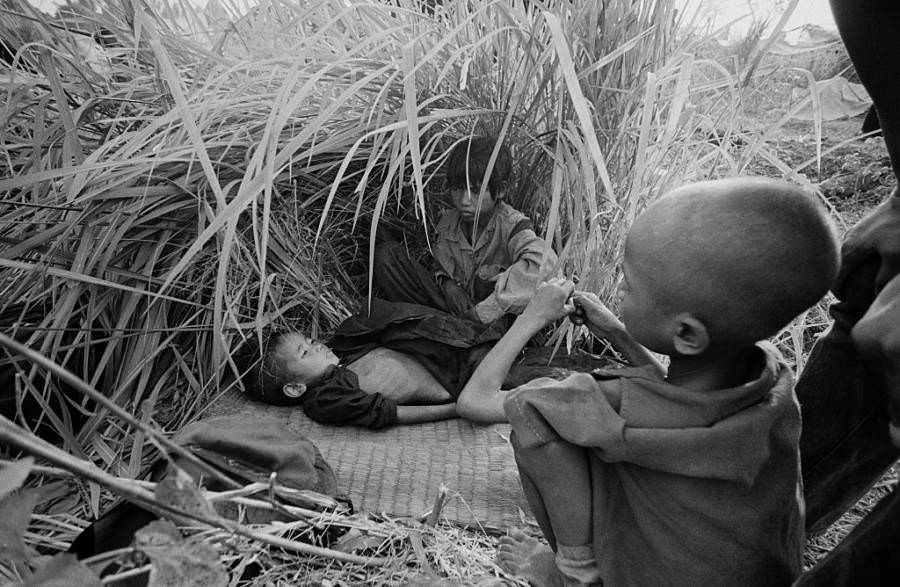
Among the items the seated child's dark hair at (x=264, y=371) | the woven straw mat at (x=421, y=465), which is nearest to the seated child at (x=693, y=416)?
the woven straw mat at (x=421, y=465)

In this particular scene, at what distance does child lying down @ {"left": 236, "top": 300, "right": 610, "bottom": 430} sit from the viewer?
1.75 metres

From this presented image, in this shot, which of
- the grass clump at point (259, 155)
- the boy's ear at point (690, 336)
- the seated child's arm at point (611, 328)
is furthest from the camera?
the grass clump at point (259, 155)

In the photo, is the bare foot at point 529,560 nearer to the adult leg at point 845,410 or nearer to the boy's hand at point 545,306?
the adult leg at point 845,410

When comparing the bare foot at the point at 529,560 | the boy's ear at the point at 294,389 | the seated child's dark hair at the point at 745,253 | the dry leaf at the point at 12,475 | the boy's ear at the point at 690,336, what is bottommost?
the boy's ear at the point at 294,389

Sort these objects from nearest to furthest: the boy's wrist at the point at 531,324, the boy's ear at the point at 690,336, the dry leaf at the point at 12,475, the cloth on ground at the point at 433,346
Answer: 1. the dry leaf at the point at 12,475
2. the boy's ear at the point at 690,336
3. the boy's wrist at the point at 531,324
4. the cloth on ground at the point at 433,346

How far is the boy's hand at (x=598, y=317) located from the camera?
107 centimetres

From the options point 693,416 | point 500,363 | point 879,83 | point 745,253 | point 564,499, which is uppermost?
A: point 879,83

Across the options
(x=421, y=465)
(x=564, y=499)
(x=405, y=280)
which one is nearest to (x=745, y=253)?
(x=564, y=499)

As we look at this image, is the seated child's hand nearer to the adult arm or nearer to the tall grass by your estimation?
the tall grass

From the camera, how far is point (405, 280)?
203 centimetres

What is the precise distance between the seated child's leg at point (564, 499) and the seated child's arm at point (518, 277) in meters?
0.87

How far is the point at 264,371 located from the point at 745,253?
1.28 meters

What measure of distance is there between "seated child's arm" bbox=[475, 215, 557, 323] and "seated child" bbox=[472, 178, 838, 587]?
884mm

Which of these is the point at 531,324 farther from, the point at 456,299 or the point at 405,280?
the point at 405,280
